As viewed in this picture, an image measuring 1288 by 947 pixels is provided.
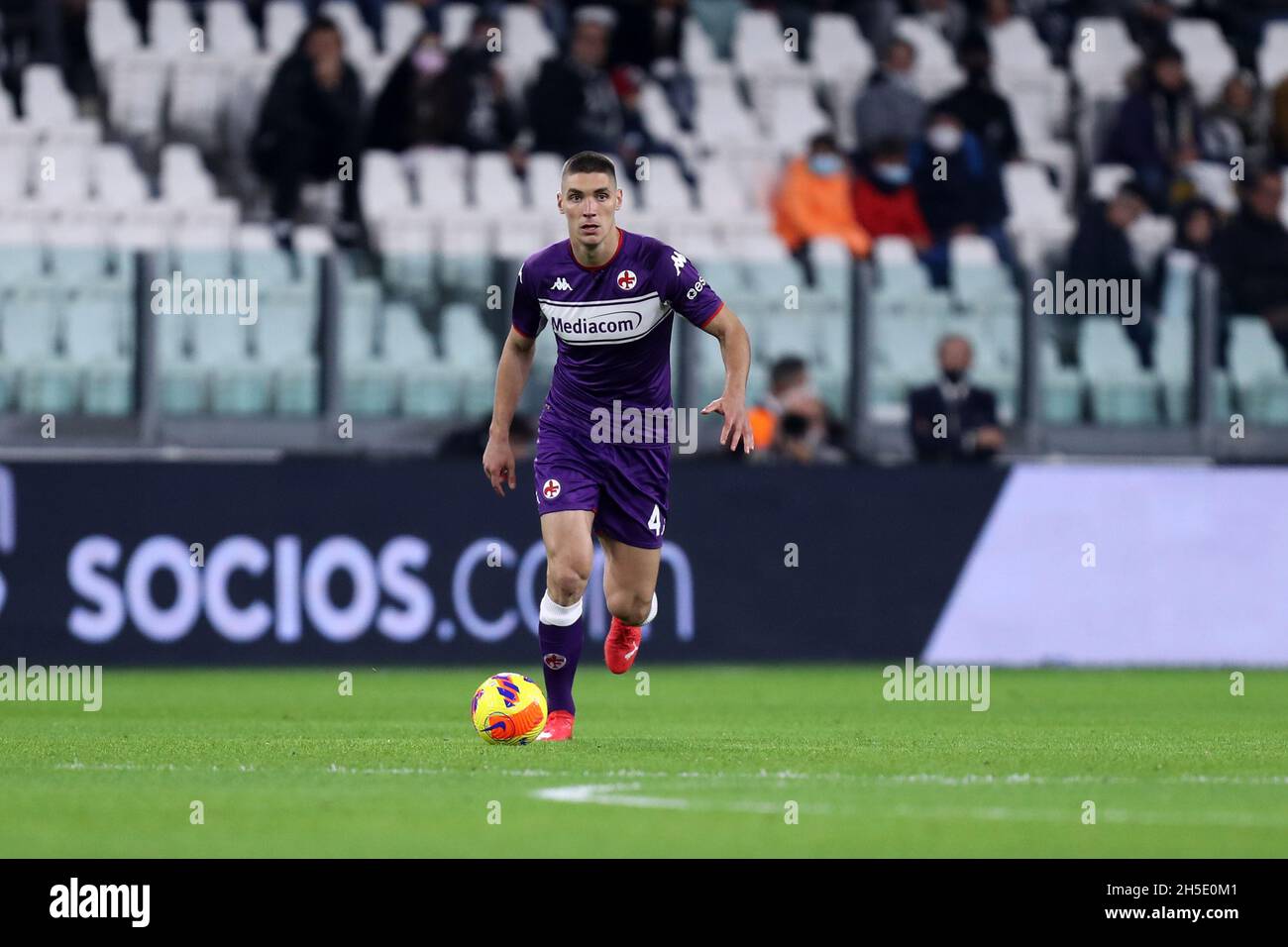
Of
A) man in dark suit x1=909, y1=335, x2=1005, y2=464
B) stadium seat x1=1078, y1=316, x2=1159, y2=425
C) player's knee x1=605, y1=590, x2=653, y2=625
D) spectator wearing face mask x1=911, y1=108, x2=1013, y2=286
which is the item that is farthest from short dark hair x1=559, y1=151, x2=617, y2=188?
spectator wearing face mask x1=911, y1=108, x2=1013, y2=286

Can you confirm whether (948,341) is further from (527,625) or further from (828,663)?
(527,625)

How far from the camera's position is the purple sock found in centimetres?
996

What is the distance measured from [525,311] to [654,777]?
2485 millimetres

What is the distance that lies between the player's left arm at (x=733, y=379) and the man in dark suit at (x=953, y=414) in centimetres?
634

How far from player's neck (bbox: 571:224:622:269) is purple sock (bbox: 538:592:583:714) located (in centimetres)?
137

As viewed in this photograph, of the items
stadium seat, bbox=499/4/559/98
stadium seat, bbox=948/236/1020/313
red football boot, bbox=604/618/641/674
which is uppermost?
stadium seat, bbox=499/4/559/98

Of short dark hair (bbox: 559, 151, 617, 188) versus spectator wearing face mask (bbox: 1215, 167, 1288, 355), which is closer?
short dark hair (bbox: 559, 151, 617, 188)

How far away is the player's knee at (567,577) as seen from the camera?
32.2 feet

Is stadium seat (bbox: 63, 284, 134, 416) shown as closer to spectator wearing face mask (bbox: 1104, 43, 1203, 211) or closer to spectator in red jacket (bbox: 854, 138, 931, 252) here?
spectator in red jacket (bbox: 854, 138, 931, 252)

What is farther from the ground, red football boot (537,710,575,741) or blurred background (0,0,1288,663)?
blurred background (0,0,1288,663)

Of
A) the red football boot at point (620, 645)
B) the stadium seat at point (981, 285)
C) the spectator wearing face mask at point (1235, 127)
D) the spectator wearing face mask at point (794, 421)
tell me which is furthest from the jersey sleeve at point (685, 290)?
the spectator wearing face mask at point (1235, 127)

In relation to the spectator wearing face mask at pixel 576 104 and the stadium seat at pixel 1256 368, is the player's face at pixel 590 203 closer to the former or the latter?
the stadium seat at pixel 1256 368

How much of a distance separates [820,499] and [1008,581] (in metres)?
1.41

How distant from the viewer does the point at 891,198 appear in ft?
60.2
